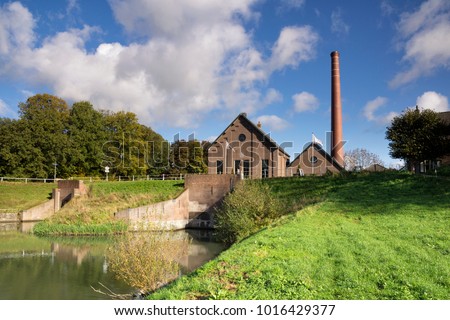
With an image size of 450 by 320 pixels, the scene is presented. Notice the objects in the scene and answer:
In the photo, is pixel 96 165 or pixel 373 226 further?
Result: pixel 96 165

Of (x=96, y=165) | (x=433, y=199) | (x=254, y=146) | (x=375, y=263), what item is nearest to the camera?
(x=375, y=263)

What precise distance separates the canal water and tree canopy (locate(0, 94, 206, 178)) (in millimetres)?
17835

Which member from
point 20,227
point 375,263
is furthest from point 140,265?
point 20,227

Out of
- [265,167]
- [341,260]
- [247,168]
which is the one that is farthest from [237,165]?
[341,260]

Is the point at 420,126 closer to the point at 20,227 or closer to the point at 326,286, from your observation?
the point at 326,286

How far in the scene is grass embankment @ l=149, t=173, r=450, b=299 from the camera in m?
7.50

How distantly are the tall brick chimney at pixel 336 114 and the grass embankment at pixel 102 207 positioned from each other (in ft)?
56.4

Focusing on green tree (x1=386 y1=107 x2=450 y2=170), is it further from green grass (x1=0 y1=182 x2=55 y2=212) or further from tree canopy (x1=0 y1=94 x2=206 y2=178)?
green grass (x1=0 y1=182 x2=55 y2=212)

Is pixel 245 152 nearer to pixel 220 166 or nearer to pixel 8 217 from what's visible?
pixel 220 166

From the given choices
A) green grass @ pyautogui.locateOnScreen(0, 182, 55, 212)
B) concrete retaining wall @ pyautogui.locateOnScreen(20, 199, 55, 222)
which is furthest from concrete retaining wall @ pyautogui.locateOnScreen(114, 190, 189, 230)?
green grass @ pyautogui.locateOnScreen(0, 182, 55, 212)

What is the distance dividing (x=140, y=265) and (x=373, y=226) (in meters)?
8.98

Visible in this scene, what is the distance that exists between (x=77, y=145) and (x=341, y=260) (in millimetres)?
44722

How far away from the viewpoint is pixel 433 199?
60.0 ft

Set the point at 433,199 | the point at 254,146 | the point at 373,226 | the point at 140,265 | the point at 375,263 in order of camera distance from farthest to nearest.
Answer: the point at 254,146, the point at 433,199, the point at 373,226, the point at 140,265, the point at 375,263
